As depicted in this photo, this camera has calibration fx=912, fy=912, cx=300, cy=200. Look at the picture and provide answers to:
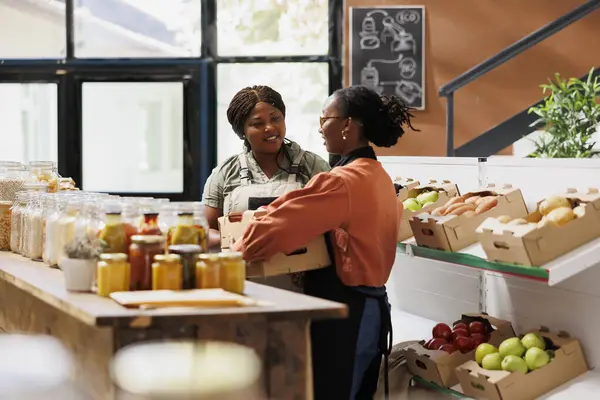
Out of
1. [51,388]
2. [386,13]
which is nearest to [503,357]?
[51,388]

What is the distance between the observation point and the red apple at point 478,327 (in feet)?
11.6

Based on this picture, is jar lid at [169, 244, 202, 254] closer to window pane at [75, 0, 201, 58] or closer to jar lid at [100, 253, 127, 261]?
jar lid at [100, 253, 127, 261]

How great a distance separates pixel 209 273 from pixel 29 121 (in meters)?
5.79

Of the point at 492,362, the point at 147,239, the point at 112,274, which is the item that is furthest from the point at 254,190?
the point at 112,274

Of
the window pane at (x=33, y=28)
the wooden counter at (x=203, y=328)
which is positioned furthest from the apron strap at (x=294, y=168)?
the window pane at (x=33, y=28)

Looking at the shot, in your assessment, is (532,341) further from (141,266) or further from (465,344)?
(141,266)

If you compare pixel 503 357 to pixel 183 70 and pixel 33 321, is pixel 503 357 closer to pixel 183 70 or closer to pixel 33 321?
pixel 33 321

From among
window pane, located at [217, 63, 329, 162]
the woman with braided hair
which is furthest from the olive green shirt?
window pane, located at [217, 63, 329, 162]

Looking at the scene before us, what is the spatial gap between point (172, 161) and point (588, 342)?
4.98m

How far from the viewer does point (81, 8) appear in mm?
7605

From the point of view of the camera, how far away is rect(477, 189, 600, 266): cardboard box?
293 cm

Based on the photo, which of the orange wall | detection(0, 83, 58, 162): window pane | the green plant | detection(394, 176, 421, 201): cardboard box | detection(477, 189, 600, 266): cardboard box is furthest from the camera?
detection(0, 83, 58, 162): window pane

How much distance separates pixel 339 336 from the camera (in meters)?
3.26

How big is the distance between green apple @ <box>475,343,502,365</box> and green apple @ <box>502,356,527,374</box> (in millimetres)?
129
